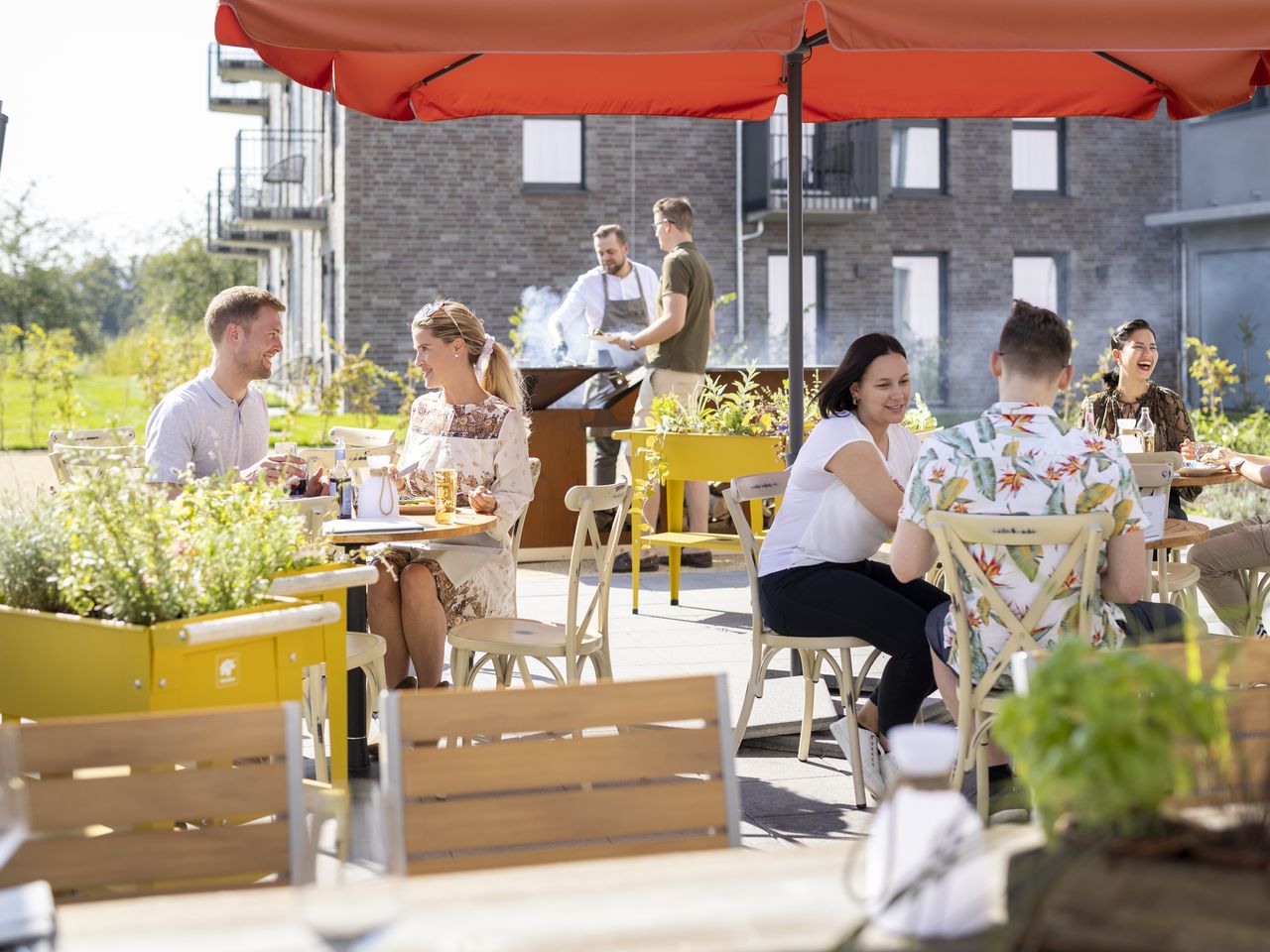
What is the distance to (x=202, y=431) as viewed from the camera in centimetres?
504

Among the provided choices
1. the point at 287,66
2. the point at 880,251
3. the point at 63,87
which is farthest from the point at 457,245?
the point at 63,87

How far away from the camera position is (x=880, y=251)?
2028 cm

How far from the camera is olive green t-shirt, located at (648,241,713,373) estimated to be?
29.6ft

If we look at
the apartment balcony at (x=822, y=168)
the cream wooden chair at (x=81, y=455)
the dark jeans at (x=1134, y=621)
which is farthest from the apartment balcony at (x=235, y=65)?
the dark jeans at (x=1134, y=621)

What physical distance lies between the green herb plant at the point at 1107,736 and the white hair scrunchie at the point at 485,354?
163 inches

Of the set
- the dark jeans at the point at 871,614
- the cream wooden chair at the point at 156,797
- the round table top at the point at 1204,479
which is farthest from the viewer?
the round table top at the point at 1204,479

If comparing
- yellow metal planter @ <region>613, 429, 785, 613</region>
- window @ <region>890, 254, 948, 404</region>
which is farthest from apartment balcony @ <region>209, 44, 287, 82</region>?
yellow metal planter @ <region>613, 429, 785, 613</region>

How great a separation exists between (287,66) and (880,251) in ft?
51.7

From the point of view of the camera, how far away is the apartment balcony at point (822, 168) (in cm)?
1909

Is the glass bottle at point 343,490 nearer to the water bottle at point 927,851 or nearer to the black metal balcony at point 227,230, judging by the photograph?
the water bottle at point 927,851

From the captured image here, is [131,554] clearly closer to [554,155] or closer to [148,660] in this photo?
[148,660]

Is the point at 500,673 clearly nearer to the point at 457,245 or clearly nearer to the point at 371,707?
the point at 371,707

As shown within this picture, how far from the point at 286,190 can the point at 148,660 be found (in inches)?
852

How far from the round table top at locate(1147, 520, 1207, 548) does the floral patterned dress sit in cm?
212
